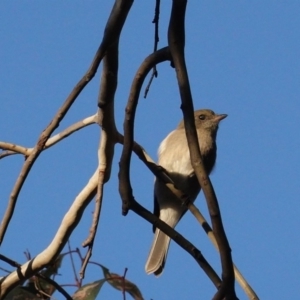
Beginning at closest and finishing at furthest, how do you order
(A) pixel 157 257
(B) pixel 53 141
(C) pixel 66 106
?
(C) pixel 66 106 < (B) pixel 53 141 < (A) pixel 157 257

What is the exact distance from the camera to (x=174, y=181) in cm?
438

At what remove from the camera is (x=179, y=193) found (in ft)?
10.1

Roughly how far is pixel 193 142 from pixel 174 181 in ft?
8.03

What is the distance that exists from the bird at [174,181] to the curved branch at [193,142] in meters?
2.16

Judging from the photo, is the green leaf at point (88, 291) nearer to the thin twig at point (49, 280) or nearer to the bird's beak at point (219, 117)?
the thin twig at point (49, 280)

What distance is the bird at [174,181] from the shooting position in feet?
14.2

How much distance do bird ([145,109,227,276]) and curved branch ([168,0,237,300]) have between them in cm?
216

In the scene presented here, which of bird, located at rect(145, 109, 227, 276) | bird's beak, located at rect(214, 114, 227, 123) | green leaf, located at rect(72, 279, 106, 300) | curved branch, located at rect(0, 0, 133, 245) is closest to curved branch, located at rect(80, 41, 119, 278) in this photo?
curved branch, located at rect(0, 0, 133, 245)

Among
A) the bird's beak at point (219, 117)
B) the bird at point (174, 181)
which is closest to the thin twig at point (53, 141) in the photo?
the bird at point (174, 181)

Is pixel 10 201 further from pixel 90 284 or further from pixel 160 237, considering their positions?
pixel 160 237

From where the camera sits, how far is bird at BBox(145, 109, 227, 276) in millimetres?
4340

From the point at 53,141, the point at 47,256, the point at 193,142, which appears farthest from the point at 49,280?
the point at 193,142

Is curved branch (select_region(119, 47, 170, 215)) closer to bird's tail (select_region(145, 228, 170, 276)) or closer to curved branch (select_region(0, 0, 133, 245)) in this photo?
curved branch (select_region(0, 0, 133, 245))

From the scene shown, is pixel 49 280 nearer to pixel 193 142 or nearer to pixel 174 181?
pixel 193 142
